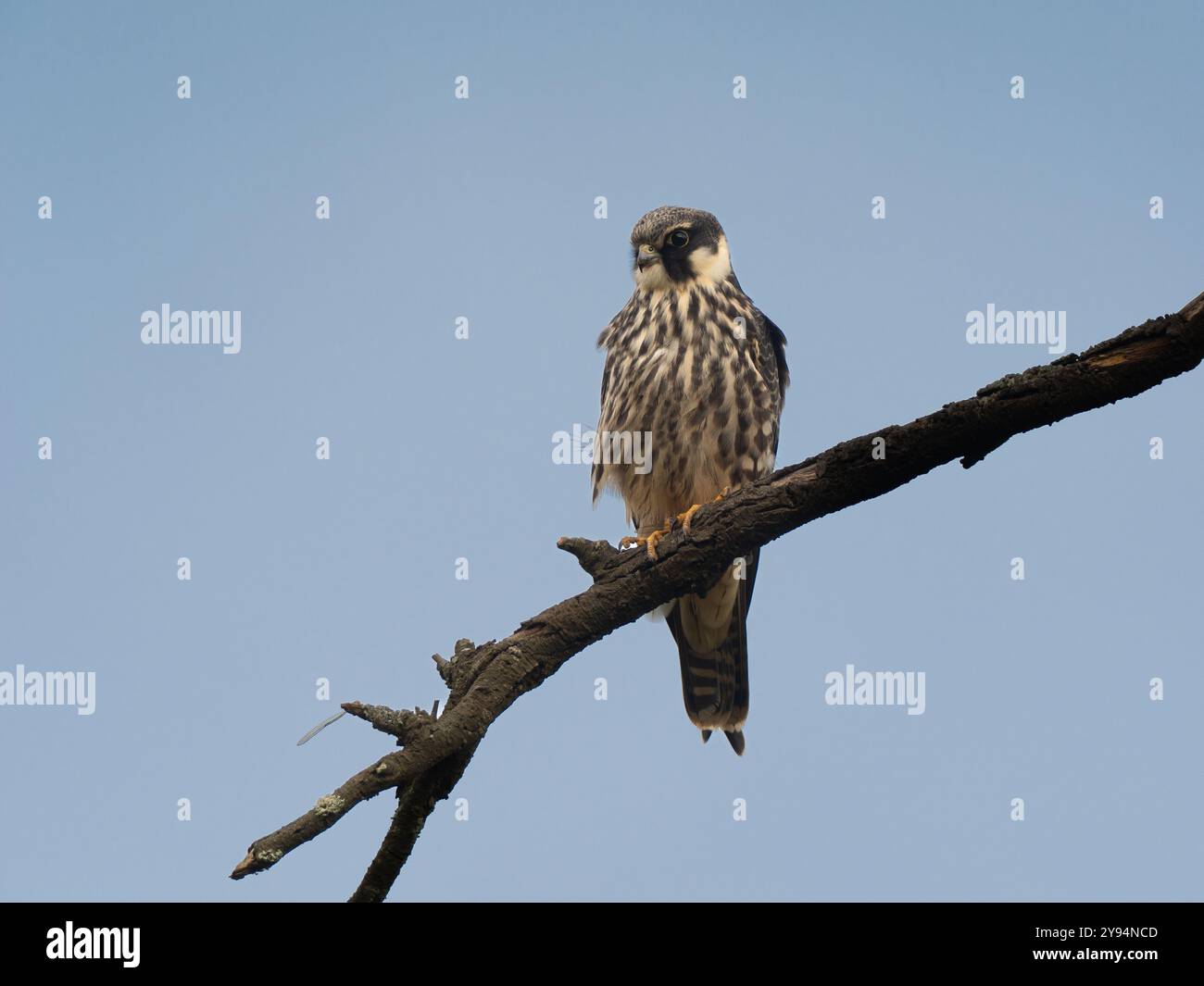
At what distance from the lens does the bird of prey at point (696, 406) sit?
616 cm

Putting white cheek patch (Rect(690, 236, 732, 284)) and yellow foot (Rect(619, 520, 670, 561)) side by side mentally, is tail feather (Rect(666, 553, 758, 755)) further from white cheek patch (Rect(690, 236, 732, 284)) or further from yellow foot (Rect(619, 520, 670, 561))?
white cheek patch (Rect(690, 236, 732, 284))

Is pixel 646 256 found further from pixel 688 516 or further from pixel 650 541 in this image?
pixel 650 541

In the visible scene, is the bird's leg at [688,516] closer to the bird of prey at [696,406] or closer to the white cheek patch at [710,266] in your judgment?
the bird of prey at [696,406]

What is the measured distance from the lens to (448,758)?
3998mm

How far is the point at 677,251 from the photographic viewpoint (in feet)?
22.0

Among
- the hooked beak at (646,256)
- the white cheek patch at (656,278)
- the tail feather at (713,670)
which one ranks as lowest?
the tail feather at (713,670)

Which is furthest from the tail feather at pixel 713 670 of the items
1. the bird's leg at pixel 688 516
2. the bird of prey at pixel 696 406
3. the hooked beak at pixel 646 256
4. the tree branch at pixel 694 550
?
the tree branch at pixel 694 550

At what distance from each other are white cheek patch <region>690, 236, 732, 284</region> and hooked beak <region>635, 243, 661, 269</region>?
0.19 m

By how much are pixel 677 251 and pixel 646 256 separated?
0.16 m
